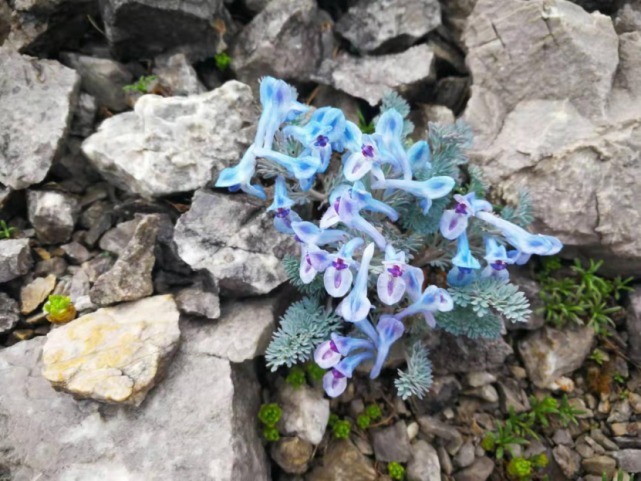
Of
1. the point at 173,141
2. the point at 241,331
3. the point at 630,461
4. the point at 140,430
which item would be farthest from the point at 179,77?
the point at 630,461

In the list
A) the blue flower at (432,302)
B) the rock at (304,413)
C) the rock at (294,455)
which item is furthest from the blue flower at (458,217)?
the rock at (294,455)

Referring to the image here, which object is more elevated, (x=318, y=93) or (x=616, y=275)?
(x=318, y=93)

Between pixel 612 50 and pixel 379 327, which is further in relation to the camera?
pixel 612 50

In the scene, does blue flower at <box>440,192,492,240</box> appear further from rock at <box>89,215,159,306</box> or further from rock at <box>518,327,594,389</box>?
rock at <box>89,215,159,306</box>

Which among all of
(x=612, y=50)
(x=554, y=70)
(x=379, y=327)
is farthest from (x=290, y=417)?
(x=612, y=50)

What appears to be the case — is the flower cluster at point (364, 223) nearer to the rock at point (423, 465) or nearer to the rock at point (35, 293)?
the rock at point (423, 465)

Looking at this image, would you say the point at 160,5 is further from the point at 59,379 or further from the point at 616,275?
the point at 616,275
